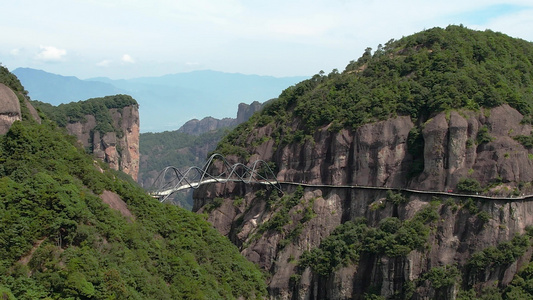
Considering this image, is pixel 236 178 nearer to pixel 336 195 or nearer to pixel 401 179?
pixel 336 195

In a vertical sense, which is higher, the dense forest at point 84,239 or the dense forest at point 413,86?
the dense forest at point 413,86

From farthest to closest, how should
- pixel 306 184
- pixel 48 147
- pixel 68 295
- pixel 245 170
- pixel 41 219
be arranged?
pixel 245 170, pixel 306 184, pixel 48 147, pixel 41 219, pixel 68 295

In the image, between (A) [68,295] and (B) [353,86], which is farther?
(B) [353,86]

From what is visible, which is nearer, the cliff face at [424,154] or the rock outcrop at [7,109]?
the rock outcrop at [7,109]

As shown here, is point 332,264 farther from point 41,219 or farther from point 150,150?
point 150,150

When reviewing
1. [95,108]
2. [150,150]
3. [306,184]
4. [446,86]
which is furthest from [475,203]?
[150,150]

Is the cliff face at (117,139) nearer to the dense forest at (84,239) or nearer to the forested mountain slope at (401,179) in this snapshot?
the forested mountain slope at (401,179)

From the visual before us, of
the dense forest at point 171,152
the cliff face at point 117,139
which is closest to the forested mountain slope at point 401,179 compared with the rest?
the cliff face at point 117,139

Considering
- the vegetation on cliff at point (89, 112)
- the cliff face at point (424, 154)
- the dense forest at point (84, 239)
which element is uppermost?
the vegetation on cliff at point (89, 112)
